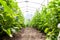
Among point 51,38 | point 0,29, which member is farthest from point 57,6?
point 0,29

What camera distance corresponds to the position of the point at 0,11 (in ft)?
10.4

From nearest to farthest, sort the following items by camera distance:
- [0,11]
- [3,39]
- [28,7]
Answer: [0,11] → [3,39] → [28,7]

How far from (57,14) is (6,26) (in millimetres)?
1124

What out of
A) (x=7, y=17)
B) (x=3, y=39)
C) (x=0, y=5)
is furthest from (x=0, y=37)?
(x=0, y=5)

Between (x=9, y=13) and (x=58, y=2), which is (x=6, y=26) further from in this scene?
(x=58, y=2)

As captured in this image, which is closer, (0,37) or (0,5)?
(0,5)

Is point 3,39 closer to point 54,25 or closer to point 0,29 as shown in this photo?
point 0,29

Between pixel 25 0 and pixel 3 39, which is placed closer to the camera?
pixel 3 39

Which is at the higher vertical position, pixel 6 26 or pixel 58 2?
pixel 58 2

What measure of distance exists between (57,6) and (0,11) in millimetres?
1201

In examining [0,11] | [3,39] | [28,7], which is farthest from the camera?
[28,7]

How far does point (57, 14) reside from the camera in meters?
3.58

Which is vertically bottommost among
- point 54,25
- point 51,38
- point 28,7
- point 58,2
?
point 28,7

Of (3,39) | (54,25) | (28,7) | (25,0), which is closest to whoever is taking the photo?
(3,39)
